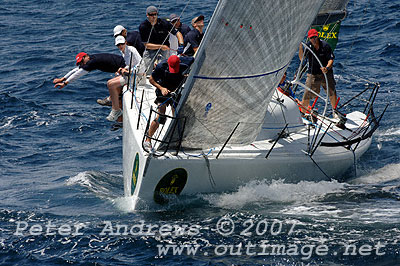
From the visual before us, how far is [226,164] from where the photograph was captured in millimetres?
9125

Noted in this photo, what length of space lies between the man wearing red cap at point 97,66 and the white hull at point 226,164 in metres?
0.44

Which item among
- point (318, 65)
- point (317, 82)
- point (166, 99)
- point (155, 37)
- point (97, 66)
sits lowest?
point (317, 82)

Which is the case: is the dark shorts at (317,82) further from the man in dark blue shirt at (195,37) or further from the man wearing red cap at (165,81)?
the man wearing red cap at (165,81)

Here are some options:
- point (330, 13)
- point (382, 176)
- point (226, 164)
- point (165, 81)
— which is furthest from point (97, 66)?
point (382, 176)

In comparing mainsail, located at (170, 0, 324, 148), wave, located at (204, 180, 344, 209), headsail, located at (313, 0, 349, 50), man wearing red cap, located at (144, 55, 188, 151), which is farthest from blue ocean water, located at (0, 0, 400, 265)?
headsail, located at (313, 0, 349, 50)

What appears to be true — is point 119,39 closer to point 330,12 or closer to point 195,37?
point 195,37

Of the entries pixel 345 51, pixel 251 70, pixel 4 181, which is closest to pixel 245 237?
pixel 251 70

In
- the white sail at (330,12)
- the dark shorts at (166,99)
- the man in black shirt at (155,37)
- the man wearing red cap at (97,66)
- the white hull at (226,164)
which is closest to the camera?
the white hull at (226,164)

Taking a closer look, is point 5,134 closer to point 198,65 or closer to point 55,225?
point 55,225

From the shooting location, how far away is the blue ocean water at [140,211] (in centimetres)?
767

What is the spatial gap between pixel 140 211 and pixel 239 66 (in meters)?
2.63

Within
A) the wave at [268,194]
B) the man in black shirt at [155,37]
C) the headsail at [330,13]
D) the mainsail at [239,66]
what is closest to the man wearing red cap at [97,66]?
the man in black shirt at [155,37]

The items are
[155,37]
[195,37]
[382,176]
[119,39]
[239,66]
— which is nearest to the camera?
[239,66]

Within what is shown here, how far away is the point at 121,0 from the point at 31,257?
62.1 feet
